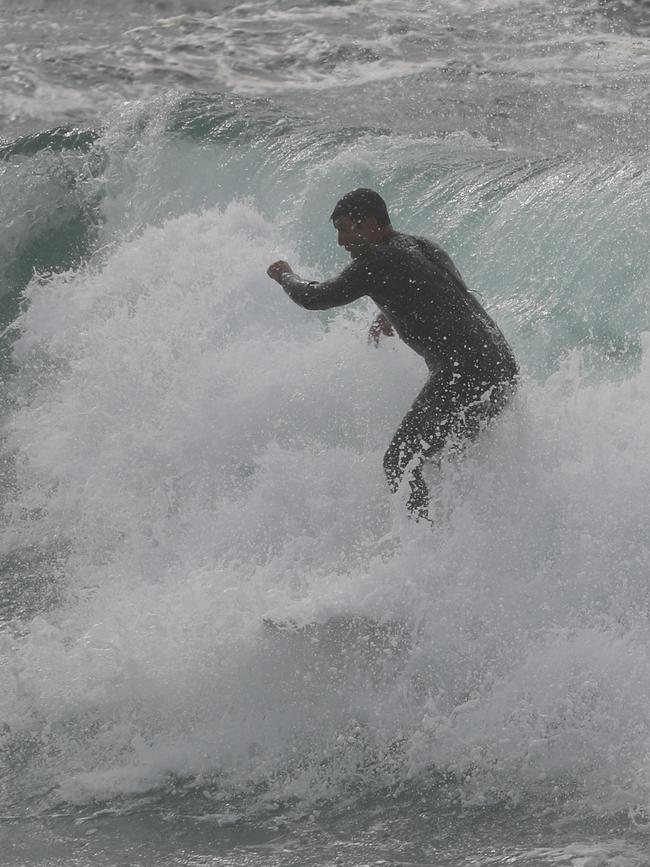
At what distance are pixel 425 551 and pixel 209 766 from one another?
118cm

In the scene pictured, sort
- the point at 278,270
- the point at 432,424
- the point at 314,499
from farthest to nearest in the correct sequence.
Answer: the point at 314,499 → the point at 278,270 → the point at 432,424

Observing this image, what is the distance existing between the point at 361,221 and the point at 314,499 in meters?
1.55

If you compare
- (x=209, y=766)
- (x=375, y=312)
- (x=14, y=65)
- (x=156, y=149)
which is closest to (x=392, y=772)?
(x=209, y=766)

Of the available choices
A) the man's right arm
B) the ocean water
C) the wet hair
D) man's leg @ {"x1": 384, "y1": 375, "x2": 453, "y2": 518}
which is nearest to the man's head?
the wet hair

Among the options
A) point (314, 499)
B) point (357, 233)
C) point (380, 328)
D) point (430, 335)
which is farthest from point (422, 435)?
point (314, 499)

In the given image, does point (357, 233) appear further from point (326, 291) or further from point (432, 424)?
point (432, 424)

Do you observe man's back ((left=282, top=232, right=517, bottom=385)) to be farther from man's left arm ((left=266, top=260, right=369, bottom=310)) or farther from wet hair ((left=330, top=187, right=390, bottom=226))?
wet hair ((left=330, top=187, right=390, bottom=226))

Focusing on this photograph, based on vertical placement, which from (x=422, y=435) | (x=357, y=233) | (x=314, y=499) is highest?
(x=357, y=233)

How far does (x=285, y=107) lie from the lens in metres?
10.5

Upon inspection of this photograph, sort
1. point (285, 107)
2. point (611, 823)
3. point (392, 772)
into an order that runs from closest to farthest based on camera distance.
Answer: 1. point (611, 823)
2. point (392, 772)
3. point (285, 107)

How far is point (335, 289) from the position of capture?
4801 millimetres

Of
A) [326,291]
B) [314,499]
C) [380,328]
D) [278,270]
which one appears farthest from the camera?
[314,499]

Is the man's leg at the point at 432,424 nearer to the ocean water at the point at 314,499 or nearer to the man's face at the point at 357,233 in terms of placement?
the ocean water at the point at 314,499

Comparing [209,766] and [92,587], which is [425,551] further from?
[92,587]
